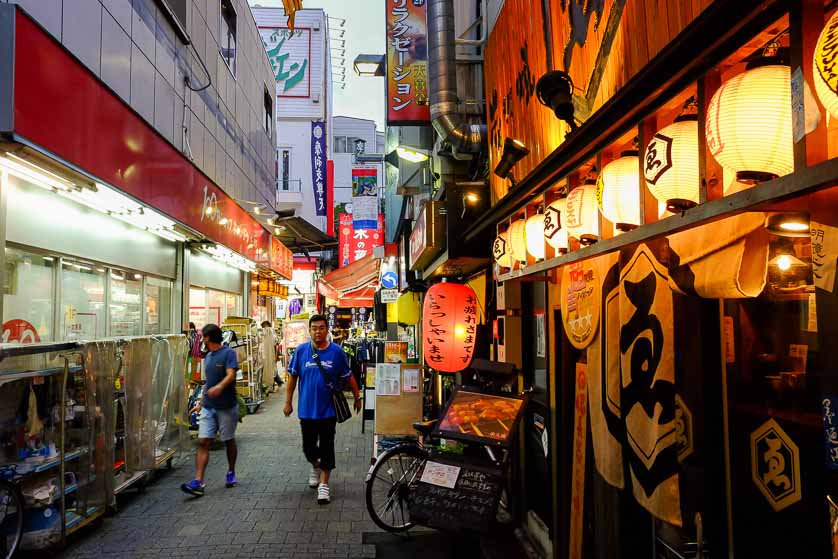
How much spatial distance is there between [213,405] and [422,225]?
439cm

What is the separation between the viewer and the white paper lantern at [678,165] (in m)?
2.76

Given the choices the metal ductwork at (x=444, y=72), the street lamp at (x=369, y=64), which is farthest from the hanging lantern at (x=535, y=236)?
the street lamp at (x=369, y=64)

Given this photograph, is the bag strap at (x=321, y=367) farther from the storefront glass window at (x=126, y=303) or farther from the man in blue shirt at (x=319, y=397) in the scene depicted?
the storefront glass window at (x=126, y=303)

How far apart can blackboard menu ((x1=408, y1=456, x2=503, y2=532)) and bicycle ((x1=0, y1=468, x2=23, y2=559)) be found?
13.3 feet

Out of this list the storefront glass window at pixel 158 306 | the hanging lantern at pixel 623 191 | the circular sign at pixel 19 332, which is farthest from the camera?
the storefront glass window at pixel 158 306

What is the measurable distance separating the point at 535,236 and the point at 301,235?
25646 millimetres

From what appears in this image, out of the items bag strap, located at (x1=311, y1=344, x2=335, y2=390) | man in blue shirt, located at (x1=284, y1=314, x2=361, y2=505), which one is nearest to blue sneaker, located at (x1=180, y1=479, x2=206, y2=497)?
man in blue shirt, located at (x1=284, y1=314, x2=361, y2=505)

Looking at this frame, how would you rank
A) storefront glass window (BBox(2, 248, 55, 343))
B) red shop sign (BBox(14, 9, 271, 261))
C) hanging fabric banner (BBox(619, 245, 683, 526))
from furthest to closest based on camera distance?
storefront glass window (BBox(2, 248, 55, 343)) < red shop sign (BBox(14, 9, 271, 261)) < hanging fabric banner (BBox(619, 245, 683, 526))

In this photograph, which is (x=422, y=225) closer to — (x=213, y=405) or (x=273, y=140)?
(x=213, y=405)

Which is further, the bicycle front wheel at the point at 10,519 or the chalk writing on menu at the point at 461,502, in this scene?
the bicycle front wheel at the point at 10,519

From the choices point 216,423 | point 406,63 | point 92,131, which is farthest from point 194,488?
point 406,63

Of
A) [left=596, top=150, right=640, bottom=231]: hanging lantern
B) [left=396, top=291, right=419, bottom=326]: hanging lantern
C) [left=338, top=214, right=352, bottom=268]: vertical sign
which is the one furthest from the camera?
[left=338, top=214, right=352, bottom=268]: vertical sign

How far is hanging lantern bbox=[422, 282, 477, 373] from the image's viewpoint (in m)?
8.32

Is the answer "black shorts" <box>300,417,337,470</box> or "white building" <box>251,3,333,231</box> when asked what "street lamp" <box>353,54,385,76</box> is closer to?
"white building" <box>251,3,333,231</box>
